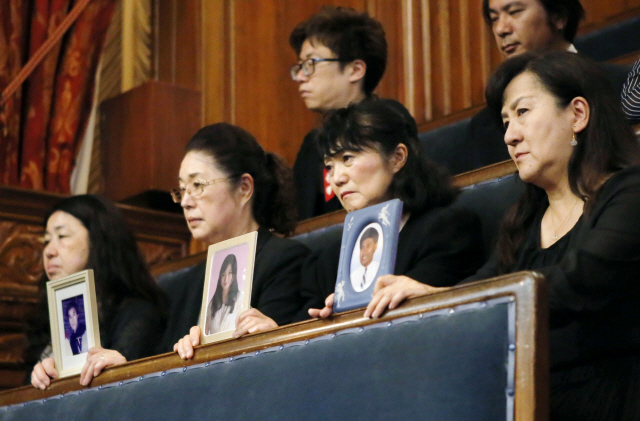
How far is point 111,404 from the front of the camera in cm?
171

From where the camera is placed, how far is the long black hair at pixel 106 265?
8.75ft

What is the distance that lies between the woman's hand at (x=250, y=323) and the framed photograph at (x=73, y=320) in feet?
1.35

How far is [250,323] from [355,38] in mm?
1507

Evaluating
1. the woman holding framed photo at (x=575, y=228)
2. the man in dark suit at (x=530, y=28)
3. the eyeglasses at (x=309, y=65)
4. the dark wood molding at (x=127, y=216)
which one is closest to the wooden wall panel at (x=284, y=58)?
the dark wood molding at (x=127, y=216)

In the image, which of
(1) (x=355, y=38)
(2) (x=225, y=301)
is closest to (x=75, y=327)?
(2) (x=225, y=301)

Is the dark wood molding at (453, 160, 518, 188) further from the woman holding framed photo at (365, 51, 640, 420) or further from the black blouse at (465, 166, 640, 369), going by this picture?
the black blouse at (465, 166, 640, 369)

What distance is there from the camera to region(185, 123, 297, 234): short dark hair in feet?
8.16

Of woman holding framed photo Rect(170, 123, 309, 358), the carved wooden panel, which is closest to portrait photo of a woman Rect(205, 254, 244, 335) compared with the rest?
woman holding framed photo Rect(170, 123, 309, 358)

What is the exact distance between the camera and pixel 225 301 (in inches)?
73.3

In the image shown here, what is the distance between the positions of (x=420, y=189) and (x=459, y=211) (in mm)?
103

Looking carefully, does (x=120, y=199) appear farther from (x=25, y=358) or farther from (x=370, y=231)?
(x=370, y=231)

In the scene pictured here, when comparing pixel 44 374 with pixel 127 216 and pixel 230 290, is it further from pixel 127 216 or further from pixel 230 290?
pixel 127 216

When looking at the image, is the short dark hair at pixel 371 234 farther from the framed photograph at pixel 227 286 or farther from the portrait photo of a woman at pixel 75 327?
the portrait photo of a woman at pixel 75 327

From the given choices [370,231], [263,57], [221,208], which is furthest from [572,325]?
[263,57]
